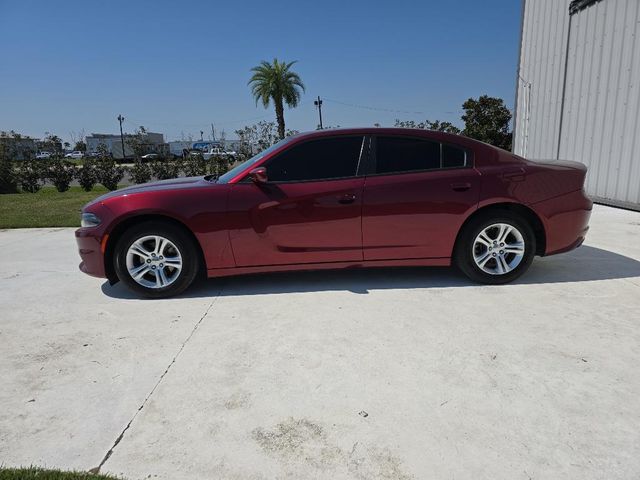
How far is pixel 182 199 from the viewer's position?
148 inches

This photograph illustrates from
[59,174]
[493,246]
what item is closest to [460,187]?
[493,246]

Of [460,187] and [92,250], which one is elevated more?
[460,187]

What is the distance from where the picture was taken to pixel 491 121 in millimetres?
27312

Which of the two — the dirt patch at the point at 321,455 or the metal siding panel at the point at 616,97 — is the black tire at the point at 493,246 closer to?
the dirt patch at the point at 321,455

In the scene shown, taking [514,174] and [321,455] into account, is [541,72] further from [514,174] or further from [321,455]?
[321,455]

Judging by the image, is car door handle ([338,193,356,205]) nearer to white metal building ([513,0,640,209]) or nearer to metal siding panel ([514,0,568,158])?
white metal building ([513,0,640,209])

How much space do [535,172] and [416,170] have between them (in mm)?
1089

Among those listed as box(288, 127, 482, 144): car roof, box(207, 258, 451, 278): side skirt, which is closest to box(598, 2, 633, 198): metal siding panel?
box(288, 127, 482, 144): car roof

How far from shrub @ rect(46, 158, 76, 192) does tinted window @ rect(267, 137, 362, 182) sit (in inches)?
603

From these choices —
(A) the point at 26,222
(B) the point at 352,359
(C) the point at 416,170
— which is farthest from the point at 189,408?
(A) the point at 26,222

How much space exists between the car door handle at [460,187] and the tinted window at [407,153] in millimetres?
247

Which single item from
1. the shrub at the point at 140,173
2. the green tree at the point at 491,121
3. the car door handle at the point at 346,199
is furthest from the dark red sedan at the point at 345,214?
the green tree at the point at 491,121

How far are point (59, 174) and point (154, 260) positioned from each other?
14.9 metres

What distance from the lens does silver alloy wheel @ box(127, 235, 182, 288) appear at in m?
3.82
